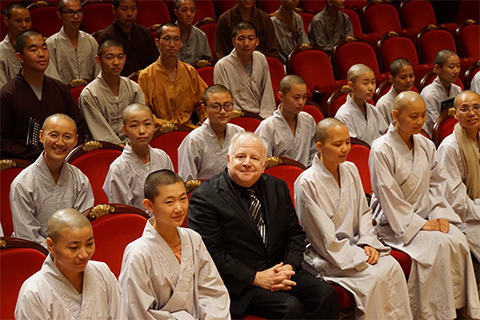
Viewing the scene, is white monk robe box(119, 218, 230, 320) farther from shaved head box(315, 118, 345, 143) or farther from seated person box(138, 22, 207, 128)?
seated person box(138, 22, 207, 128)

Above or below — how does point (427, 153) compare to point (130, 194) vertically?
below

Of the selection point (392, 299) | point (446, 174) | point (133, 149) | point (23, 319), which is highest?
point (133, 149)

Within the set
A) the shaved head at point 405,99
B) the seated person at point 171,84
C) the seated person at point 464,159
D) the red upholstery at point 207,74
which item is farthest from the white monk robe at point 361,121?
the red upholstery at point 207,74

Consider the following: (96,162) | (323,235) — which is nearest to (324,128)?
(323,235)

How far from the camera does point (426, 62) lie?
247 inches

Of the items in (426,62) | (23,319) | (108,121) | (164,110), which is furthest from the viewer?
(426,62)

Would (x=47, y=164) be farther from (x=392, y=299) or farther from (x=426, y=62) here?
(x=426, y=62)

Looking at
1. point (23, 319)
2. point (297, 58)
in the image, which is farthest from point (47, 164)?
point (297, 58)

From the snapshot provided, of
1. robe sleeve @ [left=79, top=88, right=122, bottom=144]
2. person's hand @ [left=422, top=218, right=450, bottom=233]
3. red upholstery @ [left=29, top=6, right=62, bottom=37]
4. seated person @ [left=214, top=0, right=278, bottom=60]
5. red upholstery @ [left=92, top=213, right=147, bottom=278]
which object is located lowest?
person's hand @ [left=422, top=218, right=450, bottom=233]

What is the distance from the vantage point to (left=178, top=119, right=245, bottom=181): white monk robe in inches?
148

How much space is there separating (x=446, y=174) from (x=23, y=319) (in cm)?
250

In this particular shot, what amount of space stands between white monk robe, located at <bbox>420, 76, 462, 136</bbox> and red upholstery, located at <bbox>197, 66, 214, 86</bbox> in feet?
5.78

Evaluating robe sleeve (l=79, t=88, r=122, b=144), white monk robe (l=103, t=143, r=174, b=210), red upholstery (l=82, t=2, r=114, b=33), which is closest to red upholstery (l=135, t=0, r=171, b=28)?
red upholstery (l=82, t=2, r=114, b=33)

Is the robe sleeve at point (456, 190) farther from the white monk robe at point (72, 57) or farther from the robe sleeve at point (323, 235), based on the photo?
the white monk robe at point (72, 57)
